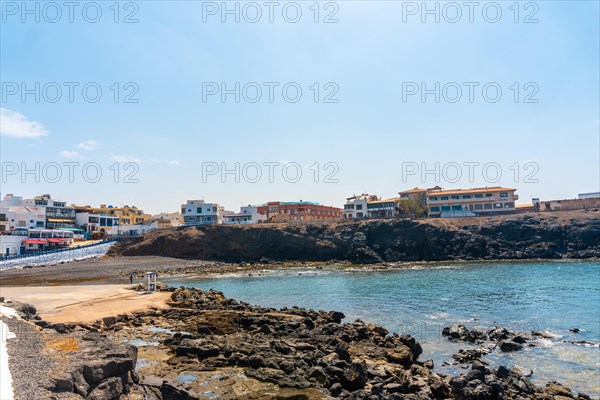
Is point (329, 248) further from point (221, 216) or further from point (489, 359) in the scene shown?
point (489, 359)

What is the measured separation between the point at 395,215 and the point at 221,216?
46.2m

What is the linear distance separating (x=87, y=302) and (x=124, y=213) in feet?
371

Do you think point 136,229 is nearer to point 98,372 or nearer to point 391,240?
point 391,240

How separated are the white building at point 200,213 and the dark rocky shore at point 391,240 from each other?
1434 centimetres

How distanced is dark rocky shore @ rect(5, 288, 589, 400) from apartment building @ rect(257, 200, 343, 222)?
88451 mm

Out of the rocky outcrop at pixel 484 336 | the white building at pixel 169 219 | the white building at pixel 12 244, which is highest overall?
the white building at pixel 169 219

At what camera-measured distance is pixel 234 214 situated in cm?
11494

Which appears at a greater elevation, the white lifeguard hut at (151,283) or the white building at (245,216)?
the white building at (245,216)

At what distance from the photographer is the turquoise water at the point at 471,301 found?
2139cm

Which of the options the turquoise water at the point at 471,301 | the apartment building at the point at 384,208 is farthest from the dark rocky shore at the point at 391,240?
the apartment building at the point at 384,208

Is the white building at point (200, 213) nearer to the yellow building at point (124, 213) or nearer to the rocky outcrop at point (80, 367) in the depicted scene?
the yellow building at point (124, 213)

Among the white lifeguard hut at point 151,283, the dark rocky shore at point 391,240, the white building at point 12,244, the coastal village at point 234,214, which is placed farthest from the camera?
the coastal village at point 234,214

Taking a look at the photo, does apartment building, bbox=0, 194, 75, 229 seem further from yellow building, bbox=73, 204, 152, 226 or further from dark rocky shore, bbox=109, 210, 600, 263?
dark rocky shore, bbox=109, 210, 600, 263

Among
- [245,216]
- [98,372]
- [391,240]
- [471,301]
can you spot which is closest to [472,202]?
[391,240]
